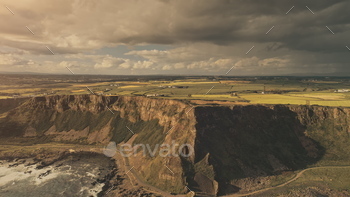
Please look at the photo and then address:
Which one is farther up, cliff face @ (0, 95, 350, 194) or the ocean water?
cliff face @ (0, 95, 350, 194)

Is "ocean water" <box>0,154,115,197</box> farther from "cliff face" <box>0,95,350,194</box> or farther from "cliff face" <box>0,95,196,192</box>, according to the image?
"cliff face" <box>0,95,350,194</box>

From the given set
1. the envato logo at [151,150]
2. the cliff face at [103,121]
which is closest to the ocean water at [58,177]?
the envato logo at [151,150]

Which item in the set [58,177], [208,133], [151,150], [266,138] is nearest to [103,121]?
[58,177]

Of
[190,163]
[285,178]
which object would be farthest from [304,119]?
[190,163]

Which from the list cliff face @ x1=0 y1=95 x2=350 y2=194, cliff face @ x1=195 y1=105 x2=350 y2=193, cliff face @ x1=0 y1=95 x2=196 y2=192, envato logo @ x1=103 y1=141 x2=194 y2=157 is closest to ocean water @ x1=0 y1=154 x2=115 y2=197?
envato logo @ x1=103 y1=141 x2=194 y2=157

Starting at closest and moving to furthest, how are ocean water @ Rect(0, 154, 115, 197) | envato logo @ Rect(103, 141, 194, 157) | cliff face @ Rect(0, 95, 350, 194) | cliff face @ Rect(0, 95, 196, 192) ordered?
1. ocean water @ Rect(0, 154, 115, 197)
2. cliff face @ Rect(0, 95, 350, 194)
3. envato logo @ Rect(103, 141, 194, 157)
4. cliff face @ Rect(0, 95, 196, 192)

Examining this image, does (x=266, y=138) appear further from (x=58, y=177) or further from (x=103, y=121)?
(x=103, y=121)
